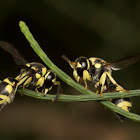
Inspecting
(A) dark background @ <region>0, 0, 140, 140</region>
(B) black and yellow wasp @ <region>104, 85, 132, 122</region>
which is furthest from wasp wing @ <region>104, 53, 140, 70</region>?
(A) dark background @ <region>0, 0, 140, 140</region>

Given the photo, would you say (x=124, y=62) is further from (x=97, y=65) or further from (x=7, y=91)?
(x=7, y=91)

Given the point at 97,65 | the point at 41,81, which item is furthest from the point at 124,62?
the point at 41,81

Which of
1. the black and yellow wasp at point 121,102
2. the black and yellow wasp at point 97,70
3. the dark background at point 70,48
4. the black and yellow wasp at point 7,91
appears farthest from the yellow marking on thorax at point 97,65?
the dark background at point 70,48

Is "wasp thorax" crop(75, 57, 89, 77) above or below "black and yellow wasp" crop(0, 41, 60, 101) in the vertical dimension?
above

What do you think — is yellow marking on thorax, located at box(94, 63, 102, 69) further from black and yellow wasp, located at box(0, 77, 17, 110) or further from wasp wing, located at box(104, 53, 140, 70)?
black and yellow wasp, located at box(0, 77, 17, 110)

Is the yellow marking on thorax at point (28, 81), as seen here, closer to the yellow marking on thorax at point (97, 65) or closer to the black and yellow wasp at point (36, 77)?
the black and yellow wasp at point (36, 77)
